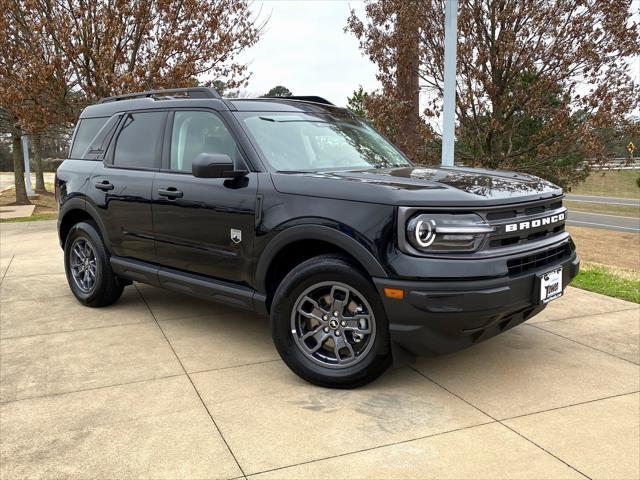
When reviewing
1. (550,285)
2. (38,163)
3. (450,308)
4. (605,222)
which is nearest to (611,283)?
(550,285)

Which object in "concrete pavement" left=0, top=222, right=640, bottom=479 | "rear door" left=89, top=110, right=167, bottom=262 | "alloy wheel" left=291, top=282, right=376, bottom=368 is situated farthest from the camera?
"rear door" left=89, top=110, right=167, bottom=262

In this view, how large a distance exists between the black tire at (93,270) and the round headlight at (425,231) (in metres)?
3.26

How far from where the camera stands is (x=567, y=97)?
32.0 feet

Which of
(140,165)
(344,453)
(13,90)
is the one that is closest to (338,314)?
(344,453)

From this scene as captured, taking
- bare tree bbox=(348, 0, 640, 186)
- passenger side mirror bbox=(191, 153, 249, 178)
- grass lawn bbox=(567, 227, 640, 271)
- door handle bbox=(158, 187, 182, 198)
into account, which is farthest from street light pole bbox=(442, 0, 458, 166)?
grass lawn bbox=(567, 227, 640, 271)

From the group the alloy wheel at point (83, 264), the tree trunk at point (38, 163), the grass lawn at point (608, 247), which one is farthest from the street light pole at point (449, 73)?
the tree trunk at point (38, 163)

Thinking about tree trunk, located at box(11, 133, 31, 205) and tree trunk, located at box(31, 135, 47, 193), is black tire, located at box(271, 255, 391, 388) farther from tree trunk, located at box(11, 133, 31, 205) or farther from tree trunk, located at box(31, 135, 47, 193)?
tree trunk, located at box(31, 135, 47, 193)

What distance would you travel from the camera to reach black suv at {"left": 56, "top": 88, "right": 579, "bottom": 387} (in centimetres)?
332

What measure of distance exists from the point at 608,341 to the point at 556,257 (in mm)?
1232

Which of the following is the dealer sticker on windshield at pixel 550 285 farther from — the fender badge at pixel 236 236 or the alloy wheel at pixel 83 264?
the alloy wheel at pixel 83 264

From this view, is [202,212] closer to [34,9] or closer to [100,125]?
[100,125]

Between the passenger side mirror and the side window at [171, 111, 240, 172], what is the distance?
0.24 metres

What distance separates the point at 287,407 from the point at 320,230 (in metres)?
1.07

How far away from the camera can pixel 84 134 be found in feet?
19.4
